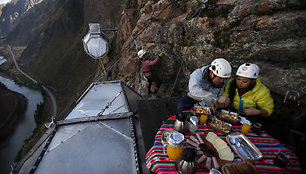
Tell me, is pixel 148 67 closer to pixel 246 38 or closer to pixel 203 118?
pixel 246 38

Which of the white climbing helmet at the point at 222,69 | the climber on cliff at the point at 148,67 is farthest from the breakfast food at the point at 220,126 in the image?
the climber on cliff at the point at 148,67

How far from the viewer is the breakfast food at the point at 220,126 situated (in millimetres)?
2990

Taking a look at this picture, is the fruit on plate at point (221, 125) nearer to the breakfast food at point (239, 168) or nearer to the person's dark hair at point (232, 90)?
the breakfast food at point (239, 168)

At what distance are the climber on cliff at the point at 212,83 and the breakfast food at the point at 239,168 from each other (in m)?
1.63

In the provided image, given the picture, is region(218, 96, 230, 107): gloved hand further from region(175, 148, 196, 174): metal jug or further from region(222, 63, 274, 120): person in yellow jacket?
region(175, 148, 196, 174): metal jug

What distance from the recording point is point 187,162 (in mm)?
2051

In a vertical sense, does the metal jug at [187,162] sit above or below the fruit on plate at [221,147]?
above

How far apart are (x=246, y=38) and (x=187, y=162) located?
519 cm

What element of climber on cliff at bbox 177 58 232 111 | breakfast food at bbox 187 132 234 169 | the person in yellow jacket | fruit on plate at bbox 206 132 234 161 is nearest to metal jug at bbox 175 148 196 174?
breakfast food at bbox 187 132 234 169

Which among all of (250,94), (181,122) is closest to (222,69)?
(250,94)

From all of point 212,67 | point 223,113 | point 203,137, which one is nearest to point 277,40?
point 212,67

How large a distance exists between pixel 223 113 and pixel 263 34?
351 cm

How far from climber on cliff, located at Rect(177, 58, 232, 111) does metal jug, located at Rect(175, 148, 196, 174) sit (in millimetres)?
2039

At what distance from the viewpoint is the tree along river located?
41028 millimetres
